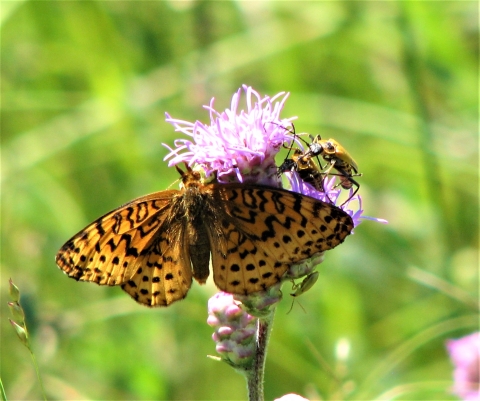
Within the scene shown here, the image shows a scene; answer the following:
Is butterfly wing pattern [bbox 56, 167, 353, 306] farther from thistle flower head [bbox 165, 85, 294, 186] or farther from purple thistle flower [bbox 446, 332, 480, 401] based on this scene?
purple thistle flower [bbox 446, 332, 480, 401]

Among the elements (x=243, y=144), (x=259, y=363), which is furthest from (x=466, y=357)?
(x=243, y=144)

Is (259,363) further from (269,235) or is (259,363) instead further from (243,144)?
(243,144)

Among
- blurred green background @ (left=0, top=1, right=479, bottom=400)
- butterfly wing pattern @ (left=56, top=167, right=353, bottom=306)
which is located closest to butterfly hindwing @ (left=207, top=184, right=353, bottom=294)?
butterfly wing pattern @ (left=56, top=167, right=353, bottom=306)

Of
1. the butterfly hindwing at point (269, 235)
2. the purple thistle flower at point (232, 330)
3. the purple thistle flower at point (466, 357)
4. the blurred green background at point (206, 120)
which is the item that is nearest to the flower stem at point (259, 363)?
the purple thistle flower at point (232, 330)

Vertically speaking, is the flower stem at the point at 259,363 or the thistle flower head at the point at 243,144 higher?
the thistle flower head at the point at 243,144

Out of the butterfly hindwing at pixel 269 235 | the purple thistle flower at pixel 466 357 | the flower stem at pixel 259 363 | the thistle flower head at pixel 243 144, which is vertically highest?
the purple thistle flower at pixel 466 357

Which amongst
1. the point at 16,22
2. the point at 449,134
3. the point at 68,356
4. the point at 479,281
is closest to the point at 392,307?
the point at 479,281

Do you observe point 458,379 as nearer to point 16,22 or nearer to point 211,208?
point 211,208

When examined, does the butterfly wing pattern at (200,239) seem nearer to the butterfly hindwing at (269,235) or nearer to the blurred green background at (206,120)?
the butterfly hindwing at (269,235)

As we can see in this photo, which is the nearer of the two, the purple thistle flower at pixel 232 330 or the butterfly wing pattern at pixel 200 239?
the butterfly wing pattern at pixel 200 239
